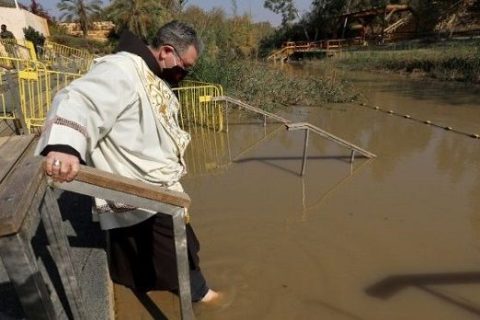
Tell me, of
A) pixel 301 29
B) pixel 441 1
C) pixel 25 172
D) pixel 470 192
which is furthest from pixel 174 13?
pixel 301 29

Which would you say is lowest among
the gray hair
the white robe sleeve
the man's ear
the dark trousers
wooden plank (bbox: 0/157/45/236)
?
the dark trousers

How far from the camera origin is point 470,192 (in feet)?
18.9

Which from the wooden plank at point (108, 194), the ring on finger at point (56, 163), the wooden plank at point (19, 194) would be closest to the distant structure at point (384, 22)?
the wooden plank at point (108, 194)

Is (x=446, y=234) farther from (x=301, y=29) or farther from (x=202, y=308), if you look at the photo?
(x=301, y=29)

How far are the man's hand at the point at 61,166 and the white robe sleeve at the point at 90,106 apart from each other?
0.26 ft

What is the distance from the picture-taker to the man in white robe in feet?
5.41

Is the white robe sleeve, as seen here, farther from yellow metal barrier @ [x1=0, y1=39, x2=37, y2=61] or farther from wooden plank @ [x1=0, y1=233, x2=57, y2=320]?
yellow metal barrier @ [x1=0, y1=39, x2=37, y2=61]

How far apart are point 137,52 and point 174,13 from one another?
12129 mm

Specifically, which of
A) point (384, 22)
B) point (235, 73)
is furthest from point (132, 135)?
point (384, 22)

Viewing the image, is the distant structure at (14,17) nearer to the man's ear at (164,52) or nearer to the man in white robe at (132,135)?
the man in white robe at (132,135)

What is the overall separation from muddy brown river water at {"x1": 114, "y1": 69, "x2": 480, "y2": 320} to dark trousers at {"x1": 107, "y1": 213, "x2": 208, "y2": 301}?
1.76 feet

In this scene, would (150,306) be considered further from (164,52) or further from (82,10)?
(82,10)

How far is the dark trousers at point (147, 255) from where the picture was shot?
2568 mm

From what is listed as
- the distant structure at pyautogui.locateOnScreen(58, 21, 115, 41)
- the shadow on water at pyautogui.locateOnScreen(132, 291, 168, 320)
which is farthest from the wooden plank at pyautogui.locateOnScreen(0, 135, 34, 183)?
the distant structure at pyautogui.locateOnScreen(58, 21, 115, 41)
